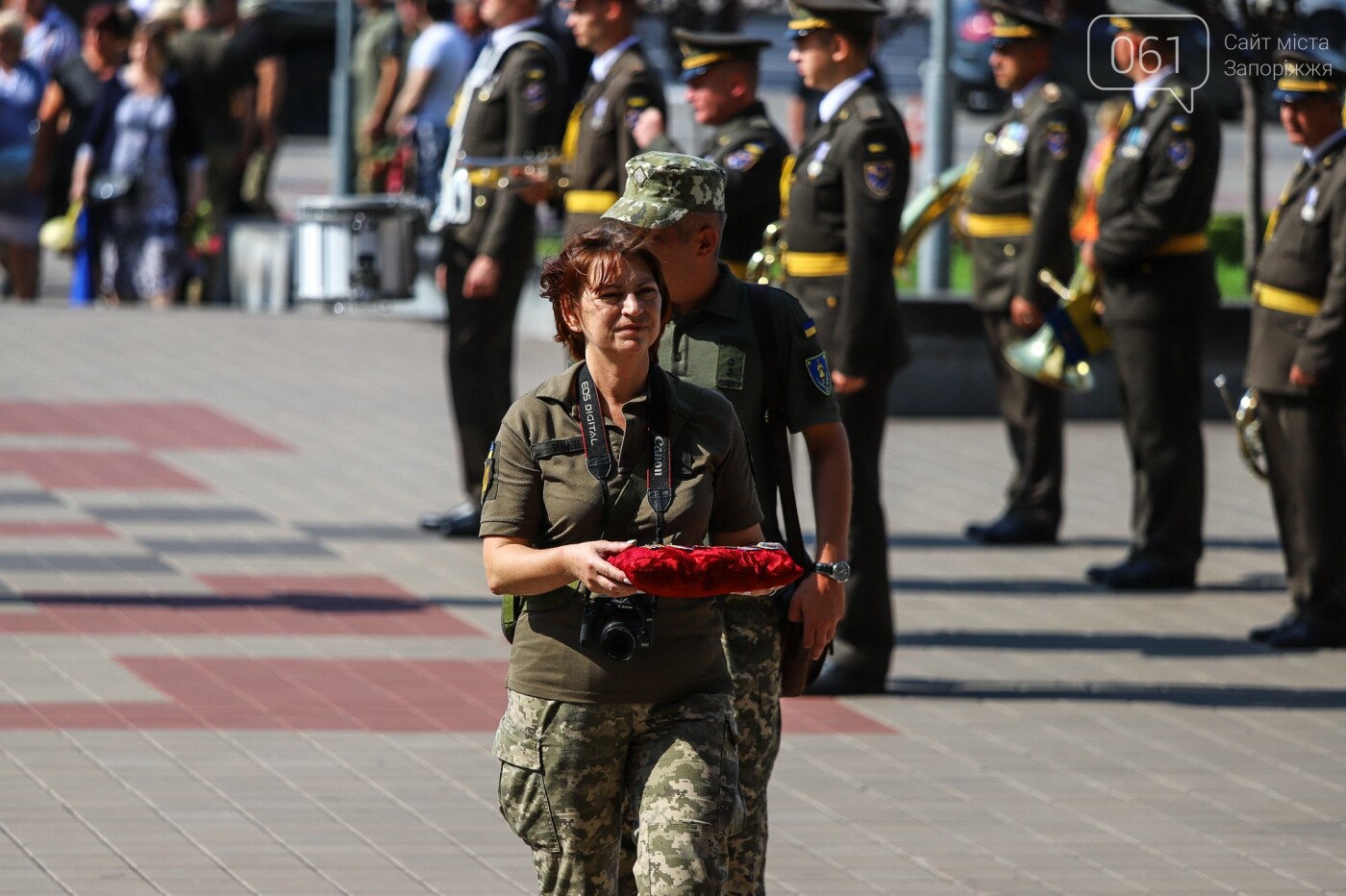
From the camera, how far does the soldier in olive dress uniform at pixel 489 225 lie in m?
9.99

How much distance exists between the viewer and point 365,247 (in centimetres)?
1070

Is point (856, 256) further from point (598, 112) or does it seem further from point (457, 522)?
point (457, 522)

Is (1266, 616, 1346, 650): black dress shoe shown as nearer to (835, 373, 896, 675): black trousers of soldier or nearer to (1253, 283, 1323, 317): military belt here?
(1253, 283, 1323, 317): military belt

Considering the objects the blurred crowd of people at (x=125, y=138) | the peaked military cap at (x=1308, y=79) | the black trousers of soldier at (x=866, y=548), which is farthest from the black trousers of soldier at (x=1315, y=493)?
the blurred crowd of people at (x=125, y=138)

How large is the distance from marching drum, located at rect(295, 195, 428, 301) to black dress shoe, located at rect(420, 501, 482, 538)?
102 centimetres

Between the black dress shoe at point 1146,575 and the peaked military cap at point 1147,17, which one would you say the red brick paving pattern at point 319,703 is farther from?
the peaked military cap at point 1147,17

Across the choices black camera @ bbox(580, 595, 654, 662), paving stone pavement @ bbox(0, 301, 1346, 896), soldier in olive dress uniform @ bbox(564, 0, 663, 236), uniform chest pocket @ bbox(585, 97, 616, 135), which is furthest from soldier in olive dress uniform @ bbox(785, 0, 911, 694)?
black camera @ bbox(580, 595, 654, 662)

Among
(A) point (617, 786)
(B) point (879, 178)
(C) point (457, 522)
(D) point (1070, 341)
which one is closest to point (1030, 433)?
(D) point (1070, 341)

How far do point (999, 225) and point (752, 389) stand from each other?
246 inches

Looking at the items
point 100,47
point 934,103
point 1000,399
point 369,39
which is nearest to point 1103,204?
point 1000,399

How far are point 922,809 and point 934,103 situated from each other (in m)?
9.05

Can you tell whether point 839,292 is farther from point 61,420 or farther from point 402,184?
point 402,184

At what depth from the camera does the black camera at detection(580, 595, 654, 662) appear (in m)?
4.25

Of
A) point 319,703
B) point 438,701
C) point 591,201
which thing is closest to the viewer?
point 319,703
